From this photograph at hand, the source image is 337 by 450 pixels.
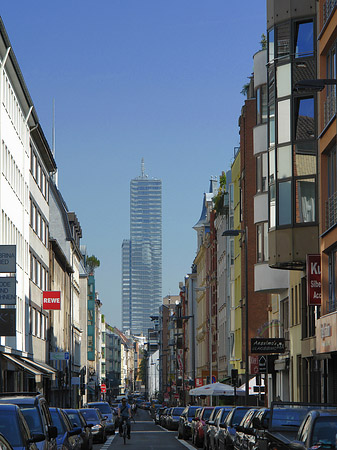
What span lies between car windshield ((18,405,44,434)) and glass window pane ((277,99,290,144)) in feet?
66.6

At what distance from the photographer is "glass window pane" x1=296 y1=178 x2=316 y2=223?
3494 centimetres

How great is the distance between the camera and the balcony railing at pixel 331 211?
30.6 meters

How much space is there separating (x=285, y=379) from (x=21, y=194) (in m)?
16.7

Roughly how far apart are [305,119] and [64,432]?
16.9 m

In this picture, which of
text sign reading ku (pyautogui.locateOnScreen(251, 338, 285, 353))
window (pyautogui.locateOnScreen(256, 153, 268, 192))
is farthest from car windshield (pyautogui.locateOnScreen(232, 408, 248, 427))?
window (pyautogui.locateOnScreen(256, 153, 268, 192))

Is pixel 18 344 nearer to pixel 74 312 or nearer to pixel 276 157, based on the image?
pixel 276 157

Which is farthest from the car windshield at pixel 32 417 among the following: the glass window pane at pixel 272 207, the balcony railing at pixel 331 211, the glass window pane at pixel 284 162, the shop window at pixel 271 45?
the shop window at pixel 271 45

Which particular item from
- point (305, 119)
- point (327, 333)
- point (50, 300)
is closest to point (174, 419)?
point (50, 300)

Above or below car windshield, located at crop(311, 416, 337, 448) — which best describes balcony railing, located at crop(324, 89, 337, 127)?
above

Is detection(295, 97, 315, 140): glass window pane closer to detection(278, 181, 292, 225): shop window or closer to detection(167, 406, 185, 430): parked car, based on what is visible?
detection(278, 181, 292, 225): shop window

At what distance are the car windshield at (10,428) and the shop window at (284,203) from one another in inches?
841

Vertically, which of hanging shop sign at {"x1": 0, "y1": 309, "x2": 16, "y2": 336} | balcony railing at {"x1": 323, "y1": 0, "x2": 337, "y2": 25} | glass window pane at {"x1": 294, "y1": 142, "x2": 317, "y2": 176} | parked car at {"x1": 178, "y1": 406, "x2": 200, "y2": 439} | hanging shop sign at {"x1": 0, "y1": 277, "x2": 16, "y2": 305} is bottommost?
parked car at {"x1": 178, "y1": 406, "x2": 200, "y2": 439}

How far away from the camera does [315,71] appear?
35594mm

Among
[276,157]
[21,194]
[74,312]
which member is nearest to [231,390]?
[21,194]
